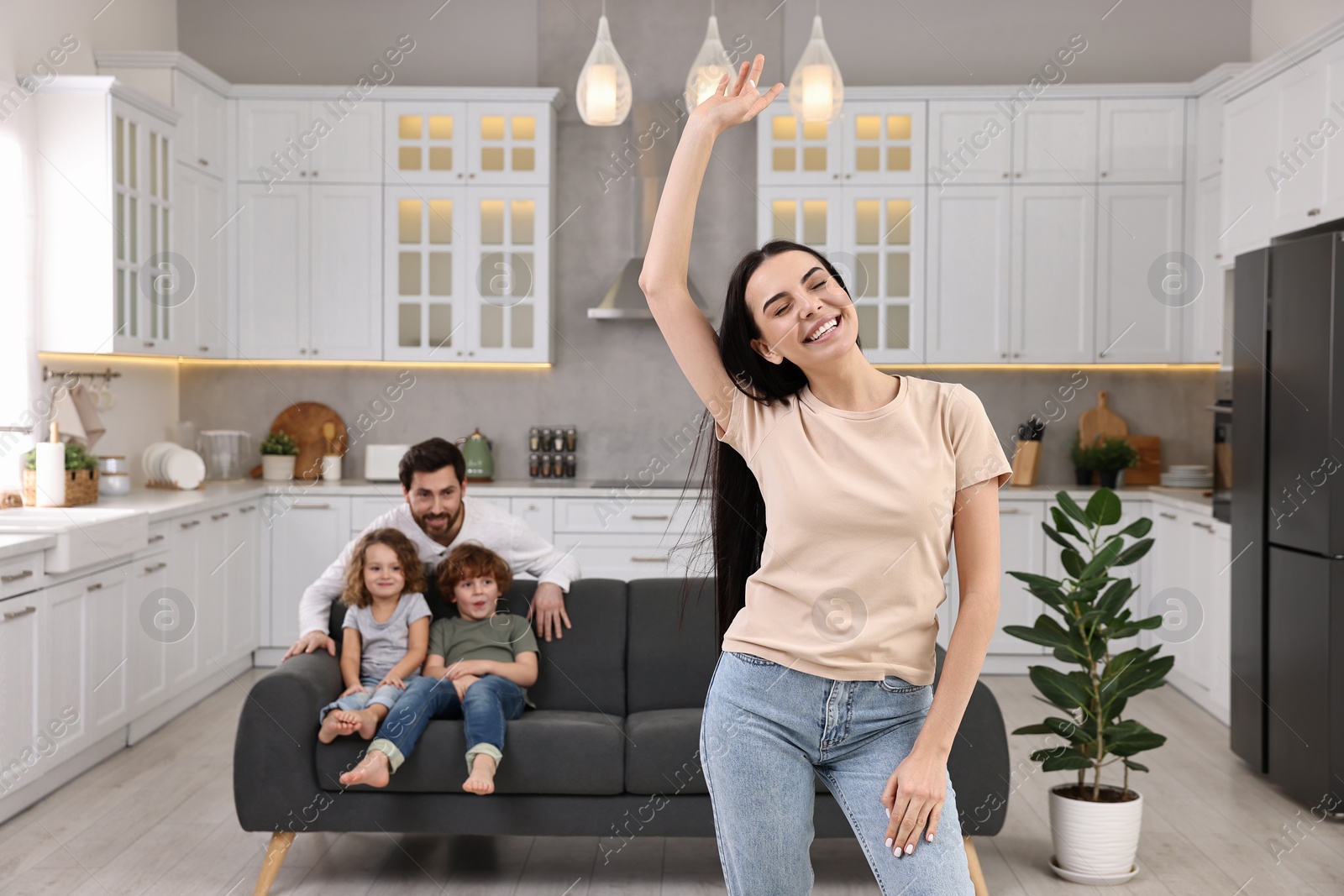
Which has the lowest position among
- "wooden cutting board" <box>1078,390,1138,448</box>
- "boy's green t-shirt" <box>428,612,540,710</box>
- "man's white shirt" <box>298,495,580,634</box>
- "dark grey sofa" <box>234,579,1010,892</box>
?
"dark grey sofa" <box>234,579,1010,892</box>

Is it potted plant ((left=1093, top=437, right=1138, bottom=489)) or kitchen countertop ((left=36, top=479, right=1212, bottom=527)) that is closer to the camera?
kitchen countertop ((left=36, top=479, right=1212, bottom=527))

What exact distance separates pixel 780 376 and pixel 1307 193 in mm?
3420

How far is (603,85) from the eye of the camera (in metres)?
3.34

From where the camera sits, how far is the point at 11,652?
10.6ft

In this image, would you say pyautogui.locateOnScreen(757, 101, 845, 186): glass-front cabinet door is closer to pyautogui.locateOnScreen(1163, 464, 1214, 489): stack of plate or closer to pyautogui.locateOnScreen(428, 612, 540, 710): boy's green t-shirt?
pyautogui.locateOnScreen(1163, 464, 1214, 489): stack of plate

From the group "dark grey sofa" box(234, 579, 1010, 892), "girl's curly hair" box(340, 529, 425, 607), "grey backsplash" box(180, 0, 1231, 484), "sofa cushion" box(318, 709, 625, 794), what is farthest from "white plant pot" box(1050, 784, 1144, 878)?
"grey backsplash" box(180, 0, 1231, 484)

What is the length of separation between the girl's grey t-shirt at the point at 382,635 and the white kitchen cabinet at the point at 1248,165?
3.22 m

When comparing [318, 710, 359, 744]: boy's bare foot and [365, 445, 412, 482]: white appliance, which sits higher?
[365, 445, 412, 482]: white appliance

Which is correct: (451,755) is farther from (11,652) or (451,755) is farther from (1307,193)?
(1307,193)

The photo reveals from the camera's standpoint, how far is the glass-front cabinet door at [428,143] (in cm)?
541

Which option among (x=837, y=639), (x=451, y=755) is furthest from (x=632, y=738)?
(x=837, y=639)

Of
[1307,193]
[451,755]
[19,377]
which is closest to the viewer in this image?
[451,755]

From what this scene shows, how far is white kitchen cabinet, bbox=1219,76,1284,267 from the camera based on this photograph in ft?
13.9

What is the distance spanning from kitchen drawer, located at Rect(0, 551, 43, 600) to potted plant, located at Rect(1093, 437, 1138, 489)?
4517mm
